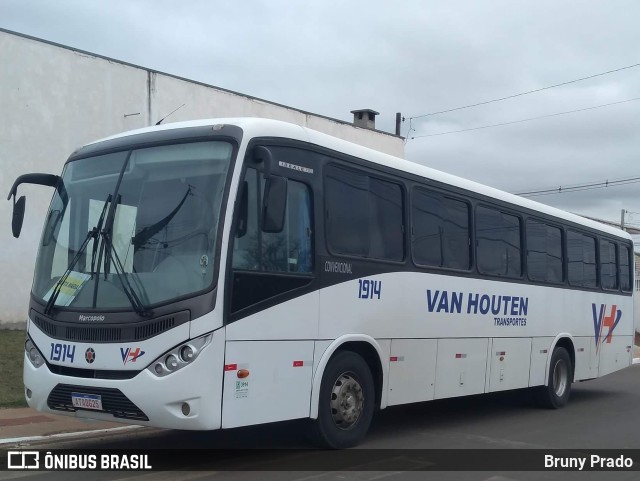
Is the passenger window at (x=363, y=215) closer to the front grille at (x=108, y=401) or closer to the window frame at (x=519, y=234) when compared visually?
the window frame at (x=519, y=234)

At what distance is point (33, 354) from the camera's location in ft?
27.1

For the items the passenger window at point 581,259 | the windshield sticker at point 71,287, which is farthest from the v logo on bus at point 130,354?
the passenger window at point 581,259

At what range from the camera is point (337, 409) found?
897cm

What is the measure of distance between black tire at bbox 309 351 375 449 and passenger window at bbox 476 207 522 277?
3.37m

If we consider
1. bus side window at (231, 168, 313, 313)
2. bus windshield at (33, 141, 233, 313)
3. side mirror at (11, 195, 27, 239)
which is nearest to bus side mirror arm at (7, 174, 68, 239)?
side mirror at (11, 195, 27, 239)

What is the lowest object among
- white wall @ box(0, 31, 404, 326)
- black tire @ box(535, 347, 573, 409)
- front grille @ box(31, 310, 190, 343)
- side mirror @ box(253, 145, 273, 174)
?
black tire @ box(535, 347, 573, 409)

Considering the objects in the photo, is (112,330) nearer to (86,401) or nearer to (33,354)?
(86,401)

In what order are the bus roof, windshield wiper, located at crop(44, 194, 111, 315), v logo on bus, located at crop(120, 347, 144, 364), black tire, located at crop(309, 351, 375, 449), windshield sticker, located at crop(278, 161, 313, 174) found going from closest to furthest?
v logo on bus, located at crop(120, 347, 144, 364) → windshield wiper, located at crop(44, 194, 111, 315) → the bus roof → windshield sticker, located at crop(278, 161, 313, 174) → black tire, located at crop(309, 351, 375, 449)

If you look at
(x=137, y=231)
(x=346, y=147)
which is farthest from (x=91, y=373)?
(x=346, y=147)

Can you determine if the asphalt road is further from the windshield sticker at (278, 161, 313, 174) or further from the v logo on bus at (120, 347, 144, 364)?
the windshield sticker at (278, 161, 313, 174)

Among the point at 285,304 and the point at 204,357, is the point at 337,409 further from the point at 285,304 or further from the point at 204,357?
the point at 204,357

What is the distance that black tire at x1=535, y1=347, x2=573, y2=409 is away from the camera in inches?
546

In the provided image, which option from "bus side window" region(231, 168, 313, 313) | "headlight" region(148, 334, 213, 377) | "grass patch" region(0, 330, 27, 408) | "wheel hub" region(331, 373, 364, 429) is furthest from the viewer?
"grass patch" region(0, 330, 27, 408)

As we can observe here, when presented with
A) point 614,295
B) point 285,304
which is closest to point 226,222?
point 285,304
